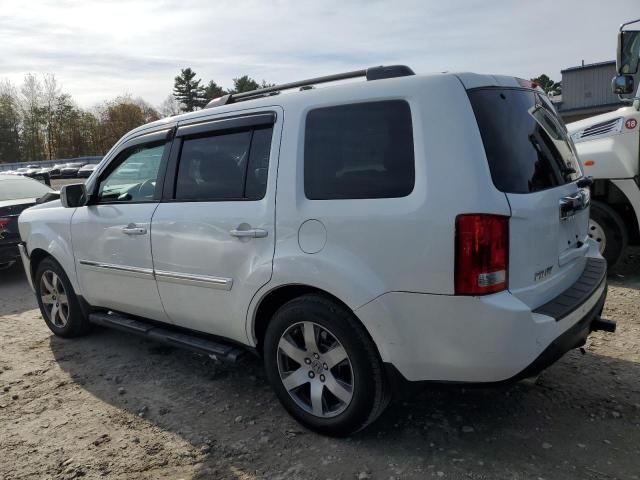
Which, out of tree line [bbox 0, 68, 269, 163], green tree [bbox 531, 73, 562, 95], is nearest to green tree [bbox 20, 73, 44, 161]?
tree line [bbox 0, 68, 269, 163]

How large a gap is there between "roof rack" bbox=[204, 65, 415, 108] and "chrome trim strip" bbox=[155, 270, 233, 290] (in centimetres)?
124

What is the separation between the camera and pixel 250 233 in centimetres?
305

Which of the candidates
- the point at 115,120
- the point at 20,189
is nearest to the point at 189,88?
the point at 115,120

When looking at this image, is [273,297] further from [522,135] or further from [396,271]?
[522,135]

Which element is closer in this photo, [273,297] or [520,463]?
[520,463]

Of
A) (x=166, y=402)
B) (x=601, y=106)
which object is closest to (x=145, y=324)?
(x=166, y=402)

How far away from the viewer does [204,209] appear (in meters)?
3.35

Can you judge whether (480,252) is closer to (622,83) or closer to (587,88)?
(622,83)

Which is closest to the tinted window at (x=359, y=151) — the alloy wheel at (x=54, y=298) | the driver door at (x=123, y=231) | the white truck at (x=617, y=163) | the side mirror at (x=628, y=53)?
the driver door at (x=123, y=231)

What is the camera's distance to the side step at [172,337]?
3.38 m

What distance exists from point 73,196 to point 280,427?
8.66ft

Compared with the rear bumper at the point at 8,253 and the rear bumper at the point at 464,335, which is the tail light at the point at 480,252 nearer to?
the rear bumper at the point at 464,335

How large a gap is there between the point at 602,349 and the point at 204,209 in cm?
317

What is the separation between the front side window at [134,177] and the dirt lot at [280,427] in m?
1.37
